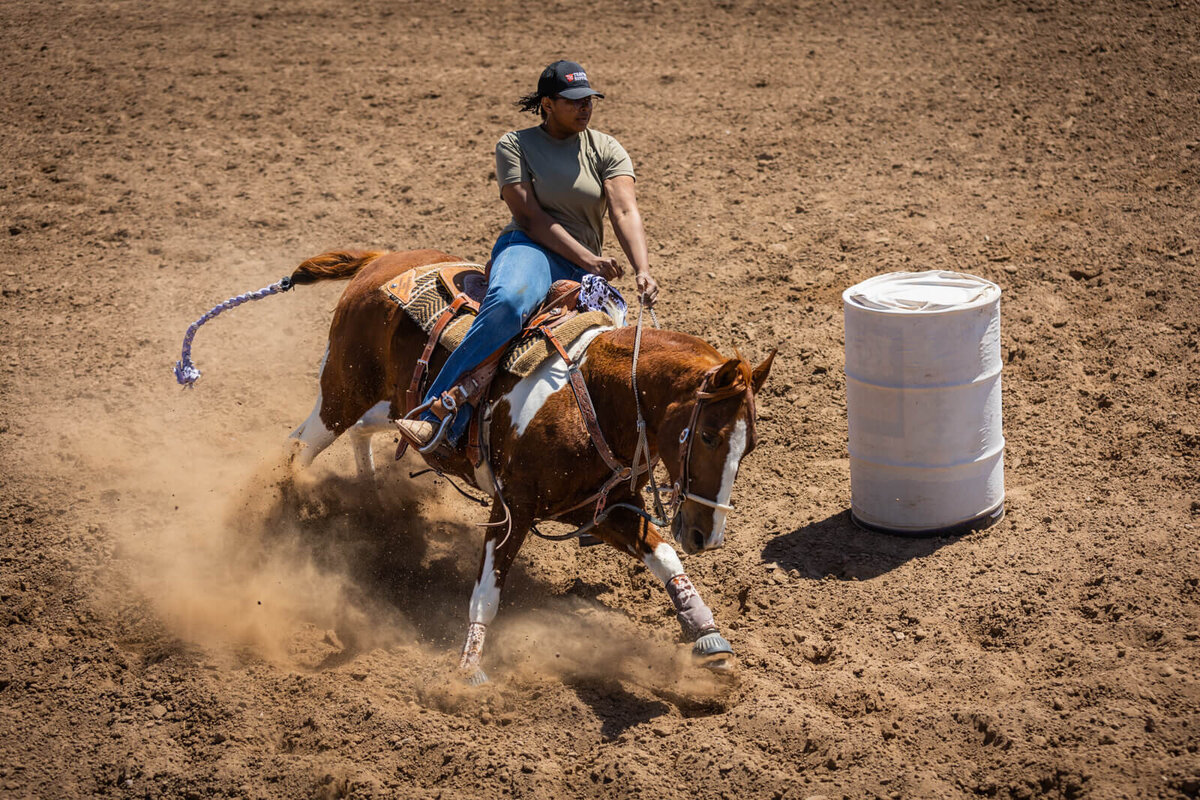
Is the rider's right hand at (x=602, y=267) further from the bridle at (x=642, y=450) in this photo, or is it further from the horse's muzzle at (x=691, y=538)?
the horse's muzzle at (x=691, y=538)

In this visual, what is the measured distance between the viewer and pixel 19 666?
5.18 meters

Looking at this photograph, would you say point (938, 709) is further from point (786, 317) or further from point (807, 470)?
point (786, 317)

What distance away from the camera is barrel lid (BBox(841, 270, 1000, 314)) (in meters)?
5.55

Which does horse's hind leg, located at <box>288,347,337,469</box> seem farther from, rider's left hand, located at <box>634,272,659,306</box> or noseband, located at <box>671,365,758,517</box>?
noseband, located at <box>671,365,758,517</box>

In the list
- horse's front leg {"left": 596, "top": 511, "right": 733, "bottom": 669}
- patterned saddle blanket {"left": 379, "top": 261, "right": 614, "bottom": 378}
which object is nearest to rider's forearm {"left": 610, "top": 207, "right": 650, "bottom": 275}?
patterned saddle blanket {"left": 379, "top": 261, "right": 614, "bottom": 378}

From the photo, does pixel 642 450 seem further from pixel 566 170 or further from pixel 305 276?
pixel 305 276

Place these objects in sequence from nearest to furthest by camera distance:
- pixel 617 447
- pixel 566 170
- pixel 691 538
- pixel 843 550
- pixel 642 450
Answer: pixel 691 538 < pixel 642 450 < pixel 617 447 < pixel 566 170 < pixel 843 550

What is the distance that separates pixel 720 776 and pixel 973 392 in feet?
8.63

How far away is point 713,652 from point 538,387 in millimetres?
1484

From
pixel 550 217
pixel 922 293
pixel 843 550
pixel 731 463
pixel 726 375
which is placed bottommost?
pixel 843 550

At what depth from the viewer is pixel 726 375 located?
417 cm

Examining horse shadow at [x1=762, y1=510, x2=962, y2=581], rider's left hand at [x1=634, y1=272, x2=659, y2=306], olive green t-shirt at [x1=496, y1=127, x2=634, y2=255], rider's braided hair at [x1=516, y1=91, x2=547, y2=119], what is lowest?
horse shadow at [x1=762, y1=510, x2=962, y2=581]

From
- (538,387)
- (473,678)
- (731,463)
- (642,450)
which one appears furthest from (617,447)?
(473,678)

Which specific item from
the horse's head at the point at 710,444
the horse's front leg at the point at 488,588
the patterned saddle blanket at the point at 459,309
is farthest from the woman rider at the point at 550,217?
the horse's head at the point at 710,444
